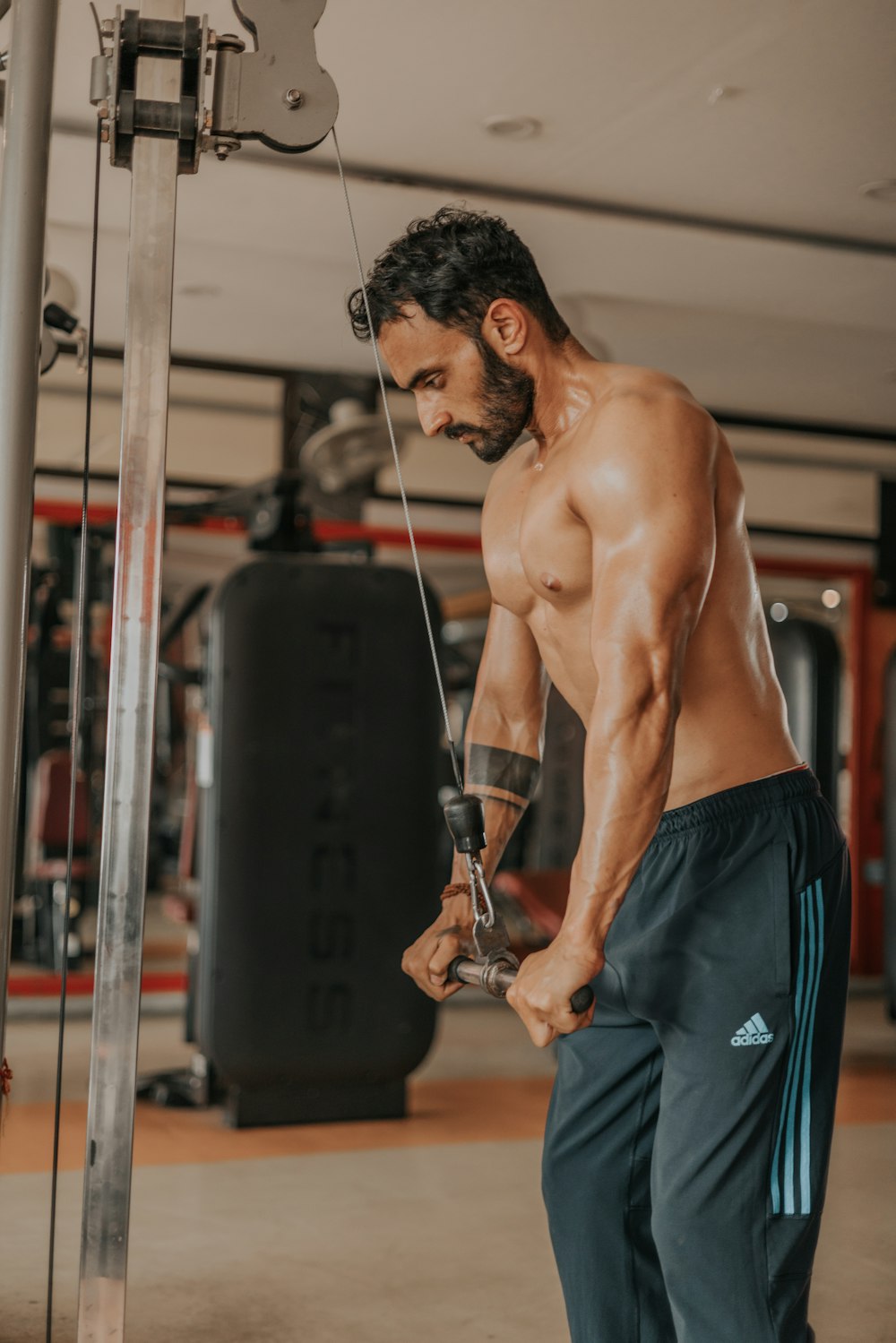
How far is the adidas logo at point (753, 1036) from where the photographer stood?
166cm

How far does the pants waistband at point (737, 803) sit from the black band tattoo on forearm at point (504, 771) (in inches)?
12.2

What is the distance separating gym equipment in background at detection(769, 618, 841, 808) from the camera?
20.1 ft

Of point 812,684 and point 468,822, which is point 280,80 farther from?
point 812,684

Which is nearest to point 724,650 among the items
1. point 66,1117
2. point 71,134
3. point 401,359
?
point 401,359

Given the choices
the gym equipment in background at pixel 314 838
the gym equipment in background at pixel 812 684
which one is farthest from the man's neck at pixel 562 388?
the gym equipment in background at pixel 812 684

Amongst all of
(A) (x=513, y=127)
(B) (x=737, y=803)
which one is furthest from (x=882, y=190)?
(B) (x=737, y=803)

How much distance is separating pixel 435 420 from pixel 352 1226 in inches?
84.6

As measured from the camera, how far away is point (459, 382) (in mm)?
1785

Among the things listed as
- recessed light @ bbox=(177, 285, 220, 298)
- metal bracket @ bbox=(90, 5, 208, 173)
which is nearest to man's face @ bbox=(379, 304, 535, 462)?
metal bracket @ bbox=(90, 5, 208, 173)

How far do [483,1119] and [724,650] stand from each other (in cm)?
296

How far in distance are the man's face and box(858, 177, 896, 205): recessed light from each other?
2.65 meters

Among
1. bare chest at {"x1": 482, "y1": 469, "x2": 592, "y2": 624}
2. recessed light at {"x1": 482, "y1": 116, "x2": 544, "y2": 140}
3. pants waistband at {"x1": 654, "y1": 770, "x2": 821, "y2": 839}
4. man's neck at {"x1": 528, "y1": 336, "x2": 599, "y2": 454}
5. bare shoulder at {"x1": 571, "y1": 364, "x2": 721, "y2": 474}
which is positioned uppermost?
recessed light at {"x1": 482, "y1": 116, "x2": 544, "y2": 140}

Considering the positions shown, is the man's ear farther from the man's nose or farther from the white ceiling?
the white ceiling

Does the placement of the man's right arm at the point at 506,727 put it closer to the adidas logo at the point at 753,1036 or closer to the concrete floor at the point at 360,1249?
the adidas logo at the point at 753,1036
